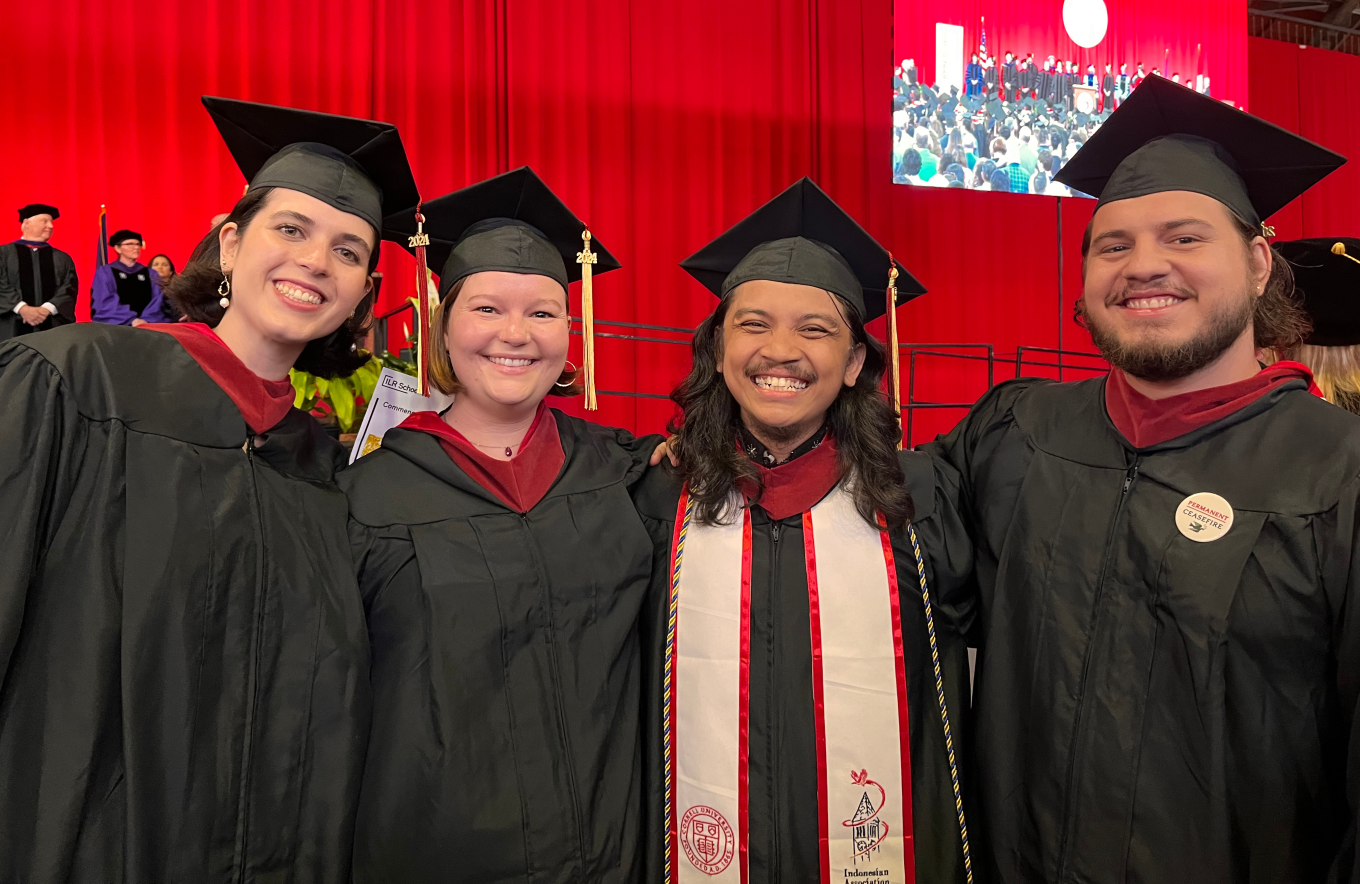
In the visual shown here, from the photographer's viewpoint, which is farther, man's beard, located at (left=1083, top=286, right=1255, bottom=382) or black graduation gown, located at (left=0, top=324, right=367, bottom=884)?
man's beard, located at (left=1083, top=286, right=1255, bottom=382)

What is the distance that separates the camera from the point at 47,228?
703cm

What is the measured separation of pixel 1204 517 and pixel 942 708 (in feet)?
2.36

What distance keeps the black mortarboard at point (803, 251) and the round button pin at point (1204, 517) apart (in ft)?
3.08

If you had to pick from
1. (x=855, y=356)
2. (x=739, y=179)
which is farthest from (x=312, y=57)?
(x=855, y=356)

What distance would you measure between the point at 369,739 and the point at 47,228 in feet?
23.1

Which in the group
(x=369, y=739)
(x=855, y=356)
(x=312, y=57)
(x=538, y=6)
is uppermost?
(x=538, y=6)

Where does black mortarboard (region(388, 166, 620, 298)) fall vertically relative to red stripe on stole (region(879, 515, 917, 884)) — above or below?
above

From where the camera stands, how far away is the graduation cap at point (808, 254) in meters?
2.33

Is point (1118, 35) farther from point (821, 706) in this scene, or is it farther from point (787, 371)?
point (821, 706)

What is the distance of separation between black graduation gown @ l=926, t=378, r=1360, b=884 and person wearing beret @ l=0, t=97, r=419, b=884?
4.77 feet

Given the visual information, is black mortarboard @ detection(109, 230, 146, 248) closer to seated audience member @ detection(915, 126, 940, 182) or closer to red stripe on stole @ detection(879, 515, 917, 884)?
seated audience member @ detection(915, 126, 940, 182)

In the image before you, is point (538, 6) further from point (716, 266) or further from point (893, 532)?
point (893, 532)

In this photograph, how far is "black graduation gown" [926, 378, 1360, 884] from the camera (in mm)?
1683

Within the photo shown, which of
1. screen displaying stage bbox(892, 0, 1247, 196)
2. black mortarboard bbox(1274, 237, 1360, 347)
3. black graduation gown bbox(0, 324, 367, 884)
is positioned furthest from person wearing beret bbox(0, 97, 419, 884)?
screen displaying stage bbox(892, 0, 1247, 196)
